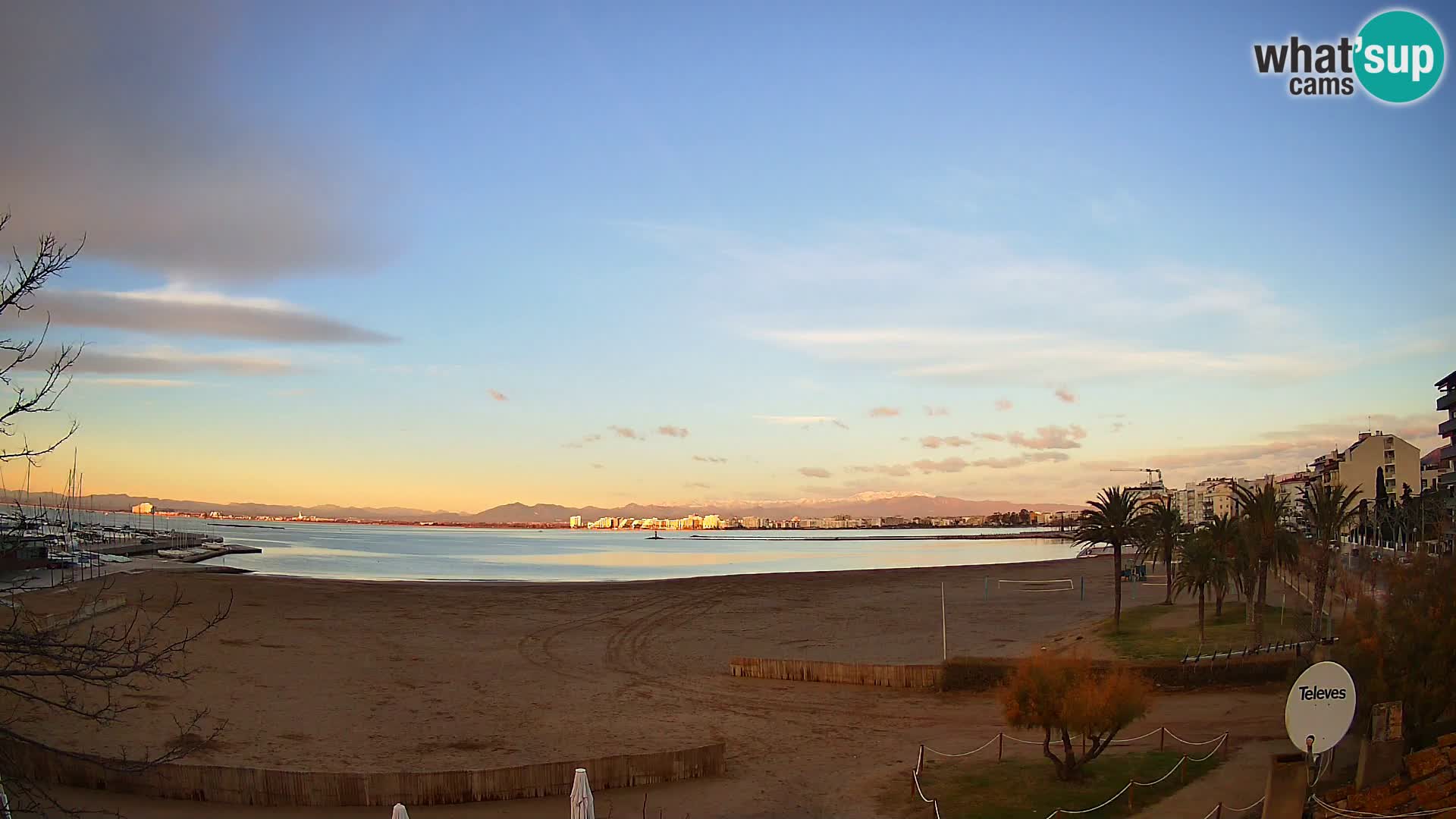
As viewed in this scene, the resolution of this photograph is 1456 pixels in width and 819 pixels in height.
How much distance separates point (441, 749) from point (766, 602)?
96.3 ft

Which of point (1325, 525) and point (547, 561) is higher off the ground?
point (1325, 525)

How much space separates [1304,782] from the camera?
11719mm

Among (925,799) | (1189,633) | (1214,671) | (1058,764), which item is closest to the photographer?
(925,799)

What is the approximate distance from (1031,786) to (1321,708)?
4.84 meters

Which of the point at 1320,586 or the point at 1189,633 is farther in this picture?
the point at 1189,633

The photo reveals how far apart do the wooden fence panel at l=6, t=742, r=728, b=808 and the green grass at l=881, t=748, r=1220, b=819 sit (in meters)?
5.42

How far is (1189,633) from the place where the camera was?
90.4ft

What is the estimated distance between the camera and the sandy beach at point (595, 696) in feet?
58.2

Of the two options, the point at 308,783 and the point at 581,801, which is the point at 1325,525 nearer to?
the point at 581,801

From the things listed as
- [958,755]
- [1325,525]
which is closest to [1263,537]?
[1325,525]

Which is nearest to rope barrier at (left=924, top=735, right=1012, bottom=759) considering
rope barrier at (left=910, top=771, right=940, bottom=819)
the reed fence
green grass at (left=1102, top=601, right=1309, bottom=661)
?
rope barrier at (left=910, top=771, right=940, bottom=819)

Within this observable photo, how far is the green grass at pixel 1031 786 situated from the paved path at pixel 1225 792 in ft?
0.81

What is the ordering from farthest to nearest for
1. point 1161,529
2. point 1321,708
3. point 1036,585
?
point 1036,585, point 1161,529, point 1321,708

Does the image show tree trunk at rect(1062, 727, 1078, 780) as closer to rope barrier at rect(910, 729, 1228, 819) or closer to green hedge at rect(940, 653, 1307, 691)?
rope barrier at rect(910, 729, 1228, 819)
